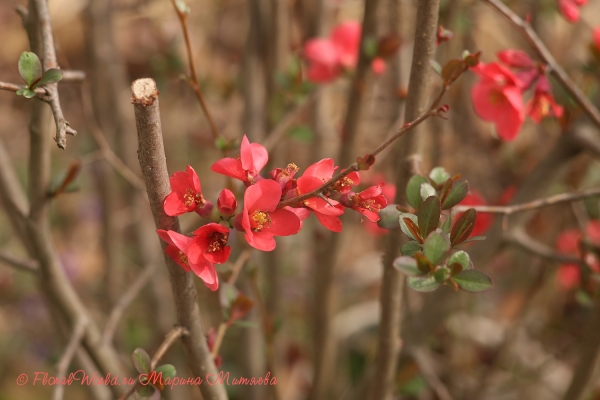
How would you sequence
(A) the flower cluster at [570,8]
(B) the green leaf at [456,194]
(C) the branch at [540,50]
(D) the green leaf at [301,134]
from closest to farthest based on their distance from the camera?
(B) the green leaf at [456,194] → (C) the branch at [540,50] → (A) the flower cluster at [570,8] → (D) the green leaf at [301,134]

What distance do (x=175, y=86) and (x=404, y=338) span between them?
1532 mm

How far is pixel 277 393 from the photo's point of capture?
1043 millimetres

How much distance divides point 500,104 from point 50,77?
0.59 metres

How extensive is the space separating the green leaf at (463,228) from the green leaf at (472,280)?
0.13 feet

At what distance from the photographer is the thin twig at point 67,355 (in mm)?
717

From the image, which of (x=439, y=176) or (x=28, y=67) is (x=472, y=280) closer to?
(x=439, y=176)

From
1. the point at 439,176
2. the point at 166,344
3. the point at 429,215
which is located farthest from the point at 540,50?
the point at 166,344

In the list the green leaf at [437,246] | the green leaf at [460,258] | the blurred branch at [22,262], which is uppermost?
the green leaf at [437,246]

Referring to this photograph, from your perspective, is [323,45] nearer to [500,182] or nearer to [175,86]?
[500,182]

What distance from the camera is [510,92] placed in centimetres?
68

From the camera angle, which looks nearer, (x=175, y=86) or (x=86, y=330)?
(x=86, y=330)

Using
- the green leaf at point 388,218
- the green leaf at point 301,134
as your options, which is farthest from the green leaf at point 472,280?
the green leaf at point 301,134

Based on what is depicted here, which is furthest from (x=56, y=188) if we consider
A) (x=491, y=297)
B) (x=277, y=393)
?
(x=491, y=297)
